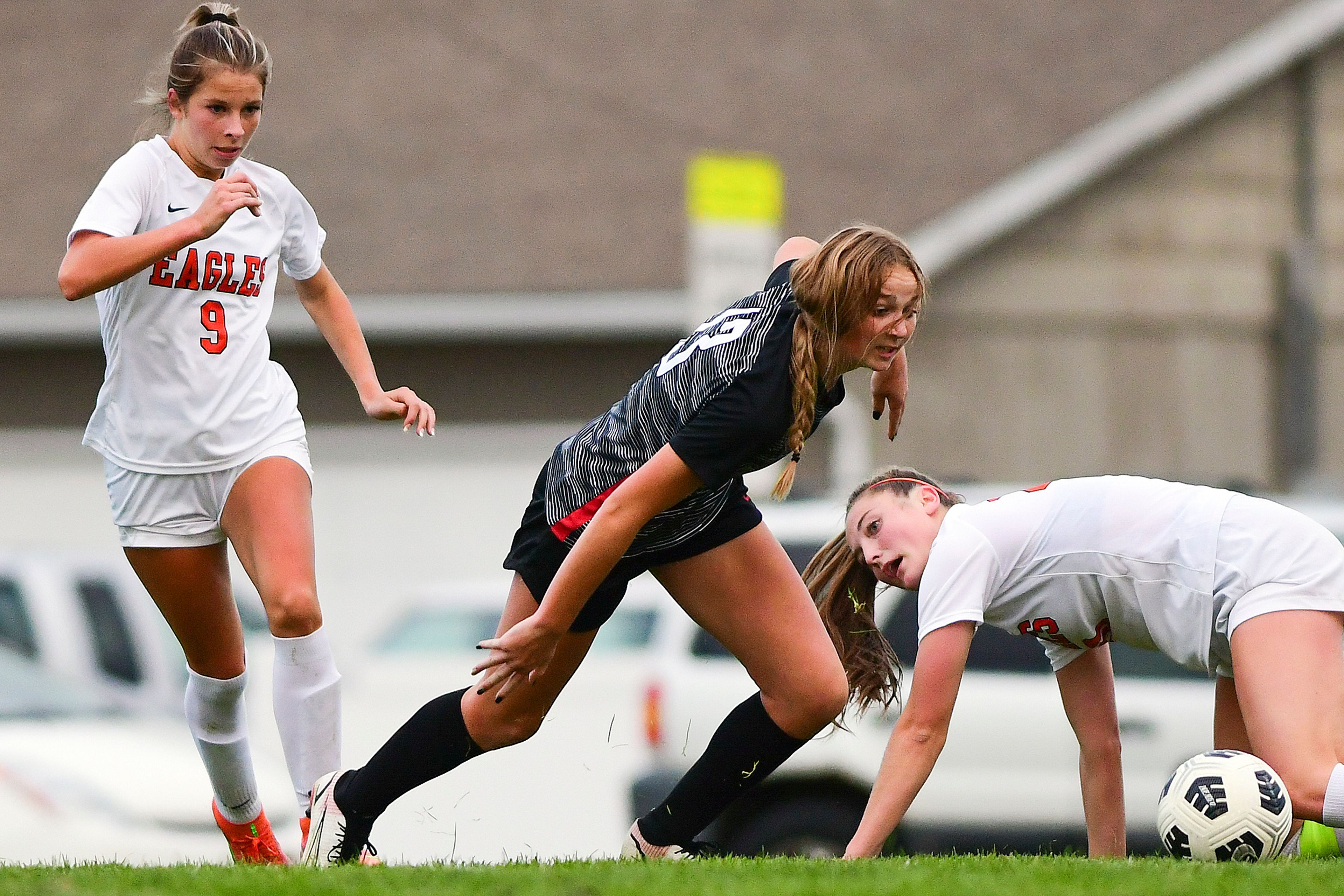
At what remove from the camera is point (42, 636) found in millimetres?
11445

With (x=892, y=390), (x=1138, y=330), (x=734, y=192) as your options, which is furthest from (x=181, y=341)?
(x=1138, y=330)

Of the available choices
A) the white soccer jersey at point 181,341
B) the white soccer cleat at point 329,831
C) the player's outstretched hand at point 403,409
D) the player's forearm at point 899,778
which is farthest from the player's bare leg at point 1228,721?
the white soccer jersey at point 181,341

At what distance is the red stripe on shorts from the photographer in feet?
16.0

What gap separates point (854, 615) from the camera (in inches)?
217

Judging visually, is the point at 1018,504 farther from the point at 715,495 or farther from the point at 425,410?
the point at 425,410

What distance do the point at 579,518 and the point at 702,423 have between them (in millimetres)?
596

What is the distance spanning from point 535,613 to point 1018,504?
1.43 m

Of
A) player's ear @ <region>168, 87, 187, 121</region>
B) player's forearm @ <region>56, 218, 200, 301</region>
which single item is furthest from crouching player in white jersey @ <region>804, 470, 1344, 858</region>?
player's ear @ <region>168, 87, 187, 121</region>

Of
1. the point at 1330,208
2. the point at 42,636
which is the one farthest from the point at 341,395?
the point at 1330,208

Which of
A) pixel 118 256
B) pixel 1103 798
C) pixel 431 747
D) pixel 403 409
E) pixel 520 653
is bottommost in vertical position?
pixel 1103 798

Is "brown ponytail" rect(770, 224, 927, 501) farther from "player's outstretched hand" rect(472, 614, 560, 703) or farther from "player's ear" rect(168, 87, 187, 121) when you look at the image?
"player's ear" rect(168, 87, 187, 121)

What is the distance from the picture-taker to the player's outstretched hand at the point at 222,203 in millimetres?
4520

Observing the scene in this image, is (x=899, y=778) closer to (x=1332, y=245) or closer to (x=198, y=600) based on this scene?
(x=198, y=600)

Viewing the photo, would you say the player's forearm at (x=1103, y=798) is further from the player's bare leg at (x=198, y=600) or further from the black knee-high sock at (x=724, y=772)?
the player's bare leg at (x=198, y=600)
